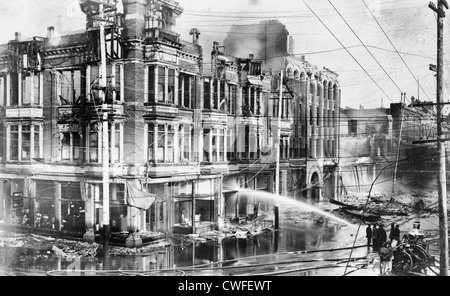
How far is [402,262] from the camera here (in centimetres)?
1179

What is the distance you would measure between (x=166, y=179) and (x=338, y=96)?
7.66 metres

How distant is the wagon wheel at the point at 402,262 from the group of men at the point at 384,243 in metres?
0.14

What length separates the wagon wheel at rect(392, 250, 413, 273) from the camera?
1158 centimetres

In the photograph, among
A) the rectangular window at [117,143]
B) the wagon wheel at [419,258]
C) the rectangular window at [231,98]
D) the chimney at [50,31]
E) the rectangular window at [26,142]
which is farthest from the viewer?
the rectangular window at [231,98]

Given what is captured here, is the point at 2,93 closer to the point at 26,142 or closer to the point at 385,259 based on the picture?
the point at 26,142

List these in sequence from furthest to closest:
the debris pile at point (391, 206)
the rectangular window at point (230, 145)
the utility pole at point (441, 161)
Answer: the rectangular window at point (230, 145) < the debris pile at point (391, 206) < the utility pole at point (441, 161)

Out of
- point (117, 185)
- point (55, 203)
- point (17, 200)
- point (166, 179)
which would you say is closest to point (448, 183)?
point (166, 179)

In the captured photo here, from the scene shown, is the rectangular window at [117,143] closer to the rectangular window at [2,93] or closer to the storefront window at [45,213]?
the storefront window at [45,213]

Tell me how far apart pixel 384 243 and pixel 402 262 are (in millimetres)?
1614

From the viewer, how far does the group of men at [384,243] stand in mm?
11617

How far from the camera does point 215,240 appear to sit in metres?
17.4

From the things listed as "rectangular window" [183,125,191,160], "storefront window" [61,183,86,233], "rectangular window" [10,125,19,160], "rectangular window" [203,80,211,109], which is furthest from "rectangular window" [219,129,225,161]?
"rectangular window" [10,125,19,160]

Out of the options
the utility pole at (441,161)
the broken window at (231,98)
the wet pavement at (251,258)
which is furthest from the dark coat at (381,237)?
the broken window at (231,98)
